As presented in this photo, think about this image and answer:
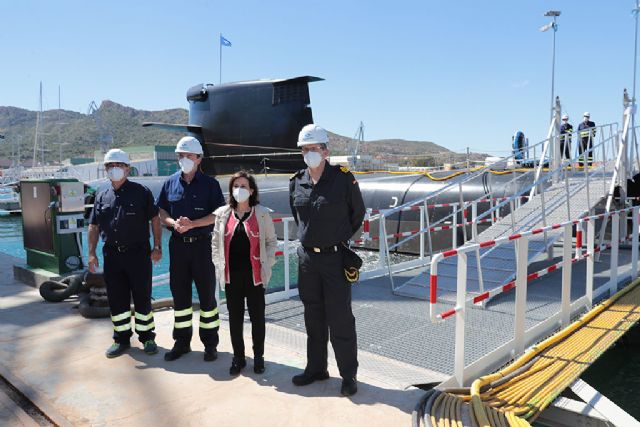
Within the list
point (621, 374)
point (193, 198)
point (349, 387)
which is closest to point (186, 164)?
point (193, 198)

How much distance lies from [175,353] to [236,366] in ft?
2.38

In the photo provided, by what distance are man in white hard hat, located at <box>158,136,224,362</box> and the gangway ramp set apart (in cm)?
325

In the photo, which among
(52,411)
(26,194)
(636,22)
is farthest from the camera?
(636,22)

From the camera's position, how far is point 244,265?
4.24 meters

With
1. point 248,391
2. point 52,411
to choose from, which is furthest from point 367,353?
point 52,411

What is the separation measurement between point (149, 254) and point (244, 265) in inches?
48.8

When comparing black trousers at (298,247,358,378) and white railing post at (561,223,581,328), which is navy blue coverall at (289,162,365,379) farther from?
white railing post at (561,223,581,328)

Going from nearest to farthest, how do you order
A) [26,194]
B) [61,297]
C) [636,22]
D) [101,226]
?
[101,226] < [61,297] < [26,194] < [636,22]

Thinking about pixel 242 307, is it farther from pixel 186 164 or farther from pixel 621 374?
pixel 621 374

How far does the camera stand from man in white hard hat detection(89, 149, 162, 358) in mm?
4746

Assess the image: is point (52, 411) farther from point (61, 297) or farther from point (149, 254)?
point (61, 297)

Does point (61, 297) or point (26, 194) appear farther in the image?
point (26, 194)

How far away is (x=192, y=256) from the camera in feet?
15.5

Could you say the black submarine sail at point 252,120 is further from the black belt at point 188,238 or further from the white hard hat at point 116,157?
the black belt at point 188,238
